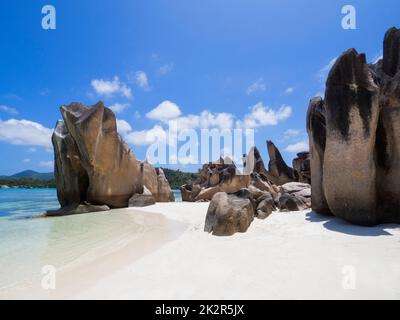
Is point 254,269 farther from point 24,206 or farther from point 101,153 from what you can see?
point 24,206

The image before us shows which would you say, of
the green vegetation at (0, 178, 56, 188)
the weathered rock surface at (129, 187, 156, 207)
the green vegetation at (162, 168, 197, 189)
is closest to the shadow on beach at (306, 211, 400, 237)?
the weathered rock surface at (129, 187, 156, 207)

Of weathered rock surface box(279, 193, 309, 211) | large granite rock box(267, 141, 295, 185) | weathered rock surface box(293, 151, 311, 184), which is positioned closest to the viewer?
weathered rock surface box(279, 193, 309, 211)

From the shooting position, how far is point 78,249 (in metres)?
5.03

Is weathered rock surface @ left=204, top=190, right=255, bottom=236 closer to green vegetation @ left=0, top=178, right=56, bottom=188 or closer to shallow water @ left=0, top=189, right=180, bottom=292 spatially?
shallow water @ left=0, top=189, right=180, bottom=292

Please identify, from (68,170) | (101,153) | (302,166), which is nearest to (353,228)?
(101,153)

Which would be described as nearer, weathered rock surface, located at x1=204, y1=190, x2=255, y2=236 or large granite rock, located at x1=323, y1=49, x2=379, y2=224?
large granite rock, located at x1=323, y1=49, x2=379, y2=224

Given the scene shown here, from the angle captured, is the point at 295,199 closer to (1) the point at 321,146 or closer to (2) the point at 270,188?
(1) the point at 321,146

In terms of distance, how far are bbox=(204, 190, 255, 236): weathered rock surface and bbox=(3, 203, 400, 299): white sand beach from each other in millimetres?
401

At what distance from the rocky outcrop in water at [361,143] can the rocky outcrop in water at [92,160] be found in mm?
10882

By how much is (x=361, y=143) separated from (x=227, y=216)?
339cm

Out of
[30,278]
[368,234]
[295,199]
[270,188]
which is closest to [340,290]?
[368,234]

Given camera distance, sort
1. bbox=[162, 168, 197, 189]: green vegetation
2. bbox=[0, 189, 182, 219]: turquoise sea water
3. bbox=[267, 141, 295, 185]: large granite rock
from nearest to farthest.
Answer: bbox=[0, 189, 182, 219]: turquoise sea water < bbox=[267, 141, 295, 185]: large granite rock < bbox=[162, 168, 197, 189]: green vegetation

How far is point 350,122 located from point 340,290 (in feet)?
14.1

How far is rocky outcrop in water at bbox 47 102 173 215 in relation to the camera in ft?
41.4
